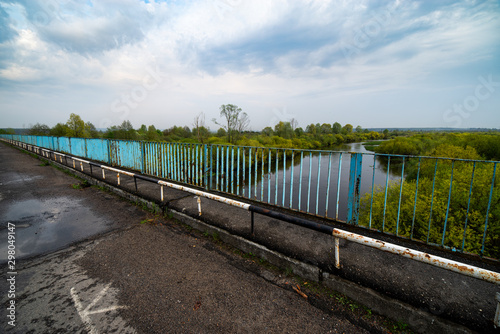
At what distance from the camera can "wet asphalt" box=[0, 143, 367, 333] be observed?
1919 mm

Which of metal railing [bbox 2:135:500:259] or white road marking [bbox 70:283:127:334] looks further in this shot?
metal railing [bbox 2:135:500:259]

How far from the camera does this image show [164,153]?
21.2ft

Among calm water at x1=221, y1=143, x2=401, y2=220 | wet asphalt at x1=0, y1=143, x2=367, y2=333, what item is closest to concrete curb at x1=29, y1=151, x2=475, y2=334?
wet asphalt at x1=0, y1=143, x2=367, y2=333

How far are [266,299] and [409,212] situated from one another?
7049 millimetres

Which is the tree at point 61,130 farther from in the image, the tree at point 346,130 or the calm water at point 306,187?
the tree at point 346,130

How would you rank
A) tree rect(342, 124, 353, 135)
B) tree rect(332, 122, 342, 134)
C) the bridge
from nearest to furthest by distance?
the bridge → tree rect(332, 122, 342, 134) → tree rect(342, 124, 353, 135)

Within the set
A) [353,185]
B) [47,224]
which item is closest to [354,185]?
[353,185]

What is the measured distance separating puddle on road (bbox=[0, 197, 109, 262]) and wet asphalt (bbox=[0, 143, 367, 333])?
0.06 feet

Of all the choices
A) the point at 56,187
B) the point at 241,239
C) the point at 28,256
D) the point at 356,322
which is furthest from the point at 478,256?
the point at 56,187

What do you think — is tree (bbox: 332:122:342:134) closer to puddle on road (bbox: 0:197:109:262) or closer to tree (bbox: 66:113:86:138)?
tree (bbox: 66:113:86:138)

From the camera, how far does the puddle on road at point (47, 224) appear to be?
11.0 feet

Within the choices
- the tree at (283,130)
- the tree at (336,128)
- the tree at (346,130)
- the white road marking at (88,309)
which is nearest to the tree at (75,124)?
the tree at (283,130)

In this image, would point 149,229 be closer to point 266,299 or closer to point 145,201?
point 145,201

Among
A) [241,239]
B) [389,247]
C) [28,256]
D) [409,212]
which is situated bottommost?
[409,212]
